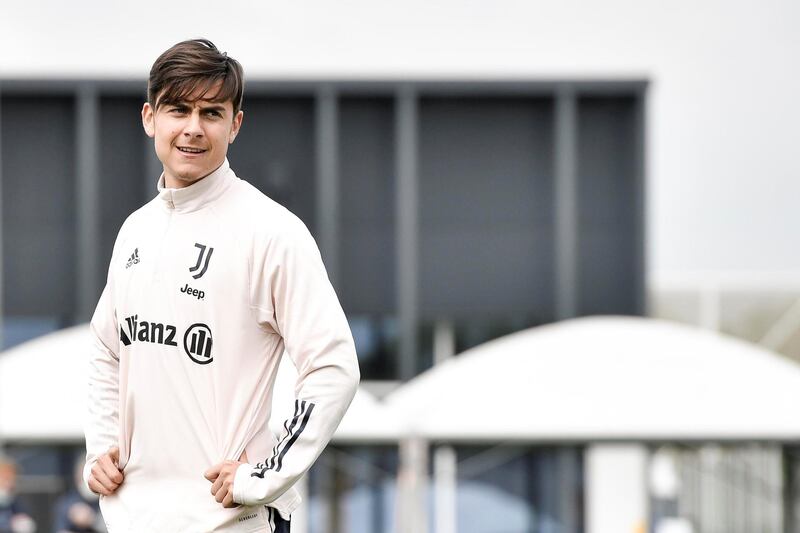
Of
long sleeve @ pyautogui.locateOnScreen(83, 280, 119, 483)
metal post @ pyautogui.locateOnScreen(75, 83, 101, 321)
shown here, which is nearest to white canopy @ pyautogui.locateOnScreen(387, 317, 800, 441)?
long sleeve @ pyautogui.locateOnScreen(83, 280, 119, 483)

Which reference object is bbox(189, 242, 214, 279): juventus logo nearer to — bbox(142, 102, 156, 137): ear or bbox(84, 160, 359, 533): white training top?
bbox(84, 160, 359, 533): white training top

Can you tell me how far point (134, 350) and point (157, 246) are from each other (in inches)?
6.3

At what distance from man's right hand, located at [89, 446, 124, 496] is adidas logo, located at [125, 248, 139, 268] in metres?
0.28

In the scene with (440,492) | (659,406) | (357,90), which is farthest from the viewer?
(357,90)

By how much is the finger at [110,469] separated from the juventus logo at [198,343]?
0.75 feet

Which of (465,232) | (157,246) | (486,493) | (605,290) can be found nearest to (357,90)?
(465,232)

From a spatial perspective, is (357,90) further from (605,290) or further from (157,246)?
(157,246)

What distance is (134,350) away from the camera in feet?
7.30

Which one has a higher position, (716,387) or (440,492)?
(716,387)

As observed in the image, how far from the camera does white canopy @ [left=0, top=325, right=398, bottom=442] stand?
984 centimetres

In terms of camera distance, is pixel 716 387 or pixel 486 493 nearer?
pixel 716 387

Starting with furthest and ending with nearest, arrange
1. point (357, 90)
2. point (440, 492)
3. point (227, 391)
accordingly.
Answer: point (357, 90)
point (440, 492)
point (227, 391)

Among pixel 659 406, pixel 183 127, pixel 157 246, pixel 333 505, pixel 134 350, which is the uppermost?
pixel 183 127

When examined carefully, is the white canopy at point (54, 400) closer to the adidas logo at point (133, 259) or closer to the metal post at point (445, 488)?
the metal post at point (445, 488)
